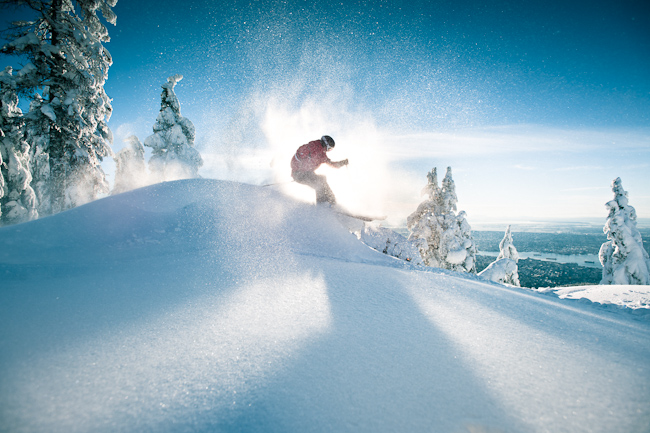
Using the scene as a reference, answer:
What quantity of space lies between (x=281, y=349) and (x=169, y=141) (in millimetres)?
23856

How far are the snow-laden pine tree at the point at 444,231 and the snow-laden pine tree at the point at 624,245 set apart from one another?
8426 millimetres

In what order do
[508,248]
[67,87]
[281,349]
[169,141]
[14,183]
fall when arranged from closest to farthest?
[281,349]
[67,87]
[14,183]
[169,141]
[508,248]

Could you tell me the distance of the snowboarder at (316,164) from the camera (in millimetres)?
7762

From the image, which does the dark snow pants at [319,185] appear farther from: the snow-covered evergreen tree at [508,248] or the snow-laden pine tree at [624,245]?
the snow-covered evergreen tree at [508,248]

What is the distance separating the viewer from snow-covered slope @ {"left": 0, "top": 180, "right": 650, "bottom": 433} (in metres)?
1.47

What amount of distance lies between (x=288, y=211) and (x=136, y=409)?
4979 millimetres

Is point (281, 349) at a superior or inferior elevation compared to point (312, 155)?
inferior

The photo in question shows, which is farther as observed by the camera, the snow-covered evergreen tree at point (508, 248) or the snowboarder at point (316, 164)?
the snow-covered evergreen tree at point (508, 248)

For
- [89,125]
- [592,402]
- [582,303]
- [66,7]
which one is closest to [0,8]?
[66,7]

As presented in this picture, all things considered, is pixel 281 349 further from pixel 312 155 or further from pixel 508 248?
pixel 508 248

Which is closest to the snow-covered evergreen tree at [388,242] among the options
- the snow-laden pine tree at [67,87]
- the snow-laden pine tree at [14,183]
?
the snow-laden pine tree at [67,87]

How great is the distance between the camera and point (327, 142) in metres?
7.67

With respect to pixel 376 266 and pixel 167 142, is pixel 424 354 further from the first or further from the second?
pixel 167 142

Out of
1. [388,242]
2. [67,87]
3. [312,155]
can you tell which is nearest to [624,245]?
[388,242]
